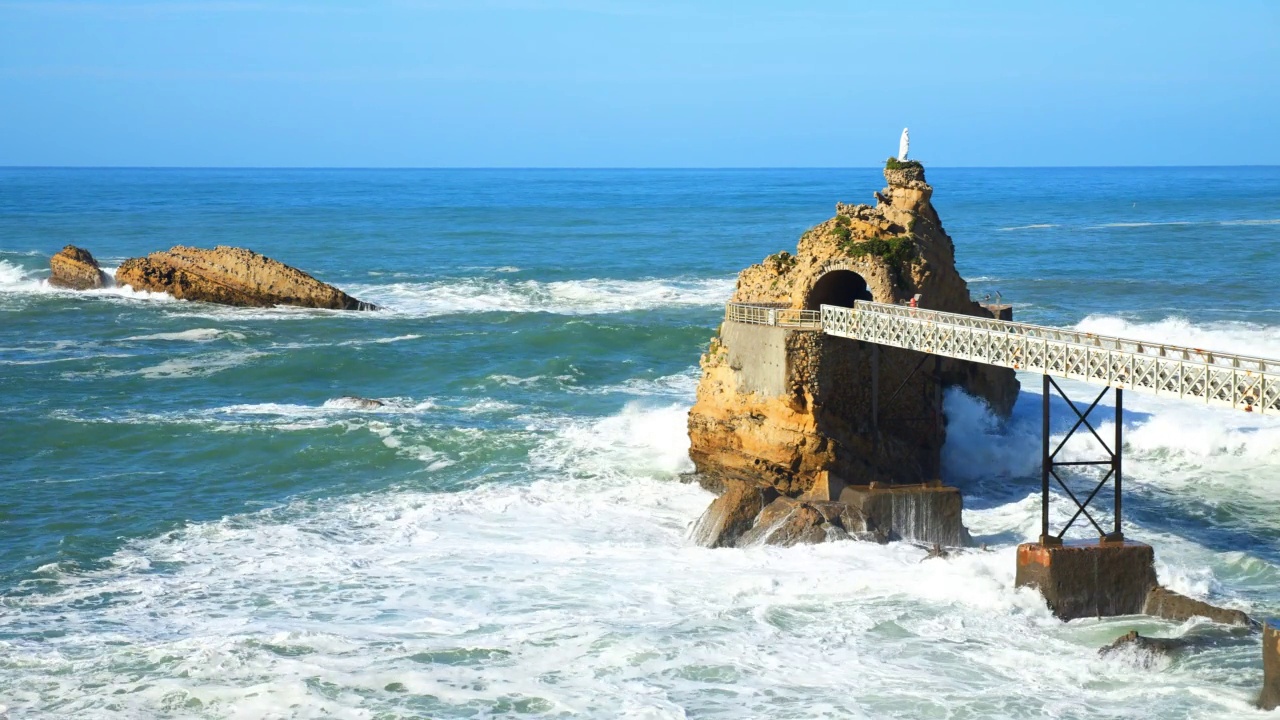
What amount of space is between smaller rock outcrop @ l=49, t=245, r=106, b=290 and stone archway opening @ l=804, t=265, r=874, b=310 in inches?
1629

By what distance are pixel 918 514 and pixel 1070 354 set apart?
4.23 metres

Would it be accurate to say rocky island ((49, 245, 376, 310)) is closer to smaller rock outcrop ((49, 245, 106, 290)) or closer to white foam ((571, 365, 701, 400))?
smaller rock outcrop ((49, 245, 106, 290))

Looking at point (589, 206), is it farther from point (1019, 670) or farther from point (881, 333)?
point (1019, 670)

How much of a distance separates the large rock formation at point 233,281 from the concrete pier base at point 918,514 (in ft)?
114

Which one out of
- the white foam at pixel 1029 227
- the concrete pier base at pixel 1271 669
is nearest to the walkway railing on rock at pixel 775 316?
the concrete pier base at pixel 1271 669

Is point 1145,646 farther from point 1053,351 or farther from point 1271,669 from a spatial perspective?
point 1053,351

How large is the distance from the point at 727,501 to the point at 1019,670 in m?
7.55

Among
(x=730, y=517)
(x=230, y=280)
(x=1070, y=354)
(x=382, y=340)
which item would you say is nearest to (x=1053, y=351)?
(x=1070, y=354)

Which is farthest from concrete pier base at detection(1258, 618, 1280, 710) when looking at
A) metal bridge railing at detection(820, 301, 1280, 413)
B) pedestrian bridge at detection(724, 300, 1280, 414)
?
metal bridge railing at detection(820, 301, 1280, 413)

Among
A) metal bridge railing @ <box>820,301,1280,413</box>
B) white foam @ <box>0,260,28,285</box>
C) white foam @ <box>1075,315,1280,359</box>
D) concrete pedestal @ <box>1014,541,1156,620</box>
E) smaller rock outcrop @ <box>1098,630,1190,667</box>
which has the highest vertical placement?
metal bridge railing @ <box>820,301,1280,413</box>

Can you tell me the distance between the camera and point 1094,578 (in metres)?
22.9

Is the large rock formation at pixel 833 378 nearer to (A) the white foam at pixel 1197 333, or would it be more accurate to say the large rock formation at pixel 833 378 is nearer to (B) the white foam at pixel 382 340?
(A) the white foam at pixel 1197 333

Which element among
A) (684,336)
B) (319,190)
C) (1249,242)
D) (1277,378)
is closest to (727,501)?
(1277,378)

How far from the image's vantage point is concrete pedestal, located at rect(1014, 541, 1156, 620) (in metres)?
22.9
